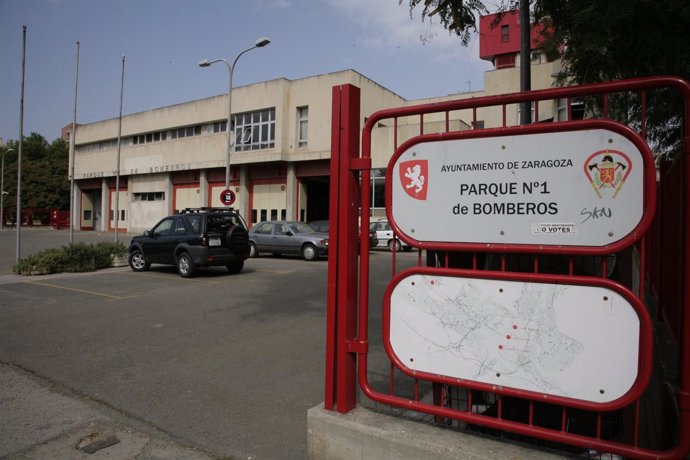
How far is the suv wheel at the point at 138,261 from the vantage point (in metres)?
14.0

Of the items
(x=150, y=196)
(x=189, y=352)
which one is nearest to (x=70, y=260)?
(x=189, y=352)

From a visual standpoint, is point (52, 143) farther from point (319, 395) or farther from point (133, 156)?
point (319, 395)

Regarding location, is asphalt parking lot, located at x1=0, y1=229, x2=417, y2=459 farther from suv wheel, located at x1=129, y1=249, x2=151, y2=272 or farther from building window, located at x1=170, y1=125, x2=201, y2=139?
building window, located at x1=170, y1=125, x2=201, y2=139

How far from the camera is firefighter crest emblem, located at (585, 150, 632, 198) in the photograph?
2.06 meters

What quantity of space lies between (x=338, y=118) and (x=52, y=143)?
85.3 m

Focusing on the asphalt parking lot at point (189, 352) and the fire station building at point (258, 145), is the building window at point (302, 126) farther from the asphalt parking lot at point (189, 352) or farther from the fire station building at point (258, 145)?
the asphalt parking lot at point (189, 352)

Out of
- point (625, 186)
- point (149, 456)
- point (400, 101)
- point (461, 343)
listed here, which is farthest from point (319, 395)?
point (400, 101)

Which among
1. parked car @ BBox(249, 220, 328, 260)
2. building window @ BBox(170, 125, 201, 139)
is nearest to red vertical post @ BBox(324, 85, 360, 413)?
parked car @ BBox(249, 220, 328, 260)

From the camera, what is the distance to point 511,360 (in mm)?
2312

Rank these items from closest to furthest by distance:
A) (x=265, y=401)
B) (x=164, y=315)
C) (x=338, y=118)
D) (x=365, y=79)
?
(x=338, y=118)
(x=265, y=401)
(x=164, y=315)
(x=365, y=79)

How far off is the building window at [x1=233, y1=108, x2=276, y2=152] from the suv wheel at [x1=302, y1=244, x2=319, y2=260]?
57.2 feet

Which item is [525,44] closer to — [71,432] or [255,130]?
[71,432]

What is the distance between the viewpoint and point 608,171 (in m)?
2.09

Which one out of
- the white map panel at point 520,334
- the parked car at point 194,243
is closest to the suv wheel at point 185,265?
the parked car at point 194,243
